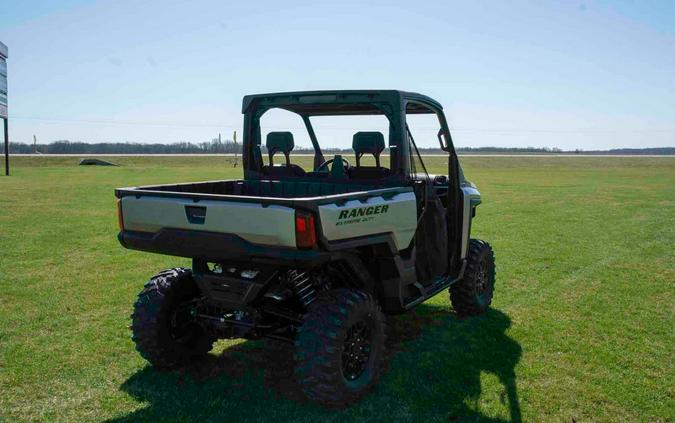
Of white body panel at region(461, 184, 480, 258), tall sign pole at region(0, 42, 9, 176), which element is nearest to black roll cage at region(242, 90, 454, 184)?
white body panel at region(461, 184, 480, 258)

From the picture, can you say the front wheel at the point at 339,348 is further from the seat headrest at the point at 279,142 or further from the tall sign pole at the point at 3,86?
the tall sign pole at the point at 3,86

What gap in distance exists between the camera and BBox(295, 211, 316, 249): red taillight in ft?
12.6

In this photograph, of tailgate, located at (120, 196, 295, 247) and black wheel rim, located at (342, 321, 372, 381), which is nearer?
tailgate, located at (120, 196, 295, 247)

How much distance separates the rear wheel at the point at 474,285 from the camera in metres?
6.43

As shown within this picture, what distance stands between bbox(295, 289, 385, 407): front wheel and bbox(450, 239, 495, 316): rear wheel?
2127mm

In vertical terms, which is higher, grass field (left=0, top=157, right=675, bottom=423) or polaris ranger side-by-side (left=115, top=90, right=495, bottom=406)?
polaris ranger side-by-side (left=115, top=90, right=495, bottom=406)

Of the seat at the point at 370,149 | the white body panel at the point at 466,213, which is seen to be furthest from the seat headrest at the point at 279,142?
the white body panel at the point at 466,213

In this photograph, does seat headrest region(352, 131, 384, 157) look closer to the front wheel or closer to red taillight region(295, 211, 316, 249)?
the front wheel

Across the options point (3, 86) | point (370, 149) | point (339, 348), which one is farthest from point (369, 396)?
point (3, 86)

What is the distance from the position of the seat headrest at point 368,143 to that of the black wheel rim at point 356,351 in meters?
1.56

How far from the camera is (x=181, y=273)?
5.05m

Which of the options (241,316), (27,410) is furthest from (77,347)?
(241,316)

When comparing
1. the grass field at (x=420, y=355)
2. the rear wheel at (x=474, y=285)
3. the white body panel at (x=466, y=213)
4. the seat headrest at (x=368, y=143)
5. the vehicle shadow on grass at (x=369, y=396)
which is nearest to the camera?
the vehicle shadow on grass at (x=369, y=396)

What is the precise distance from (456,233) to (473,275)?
74 cm
